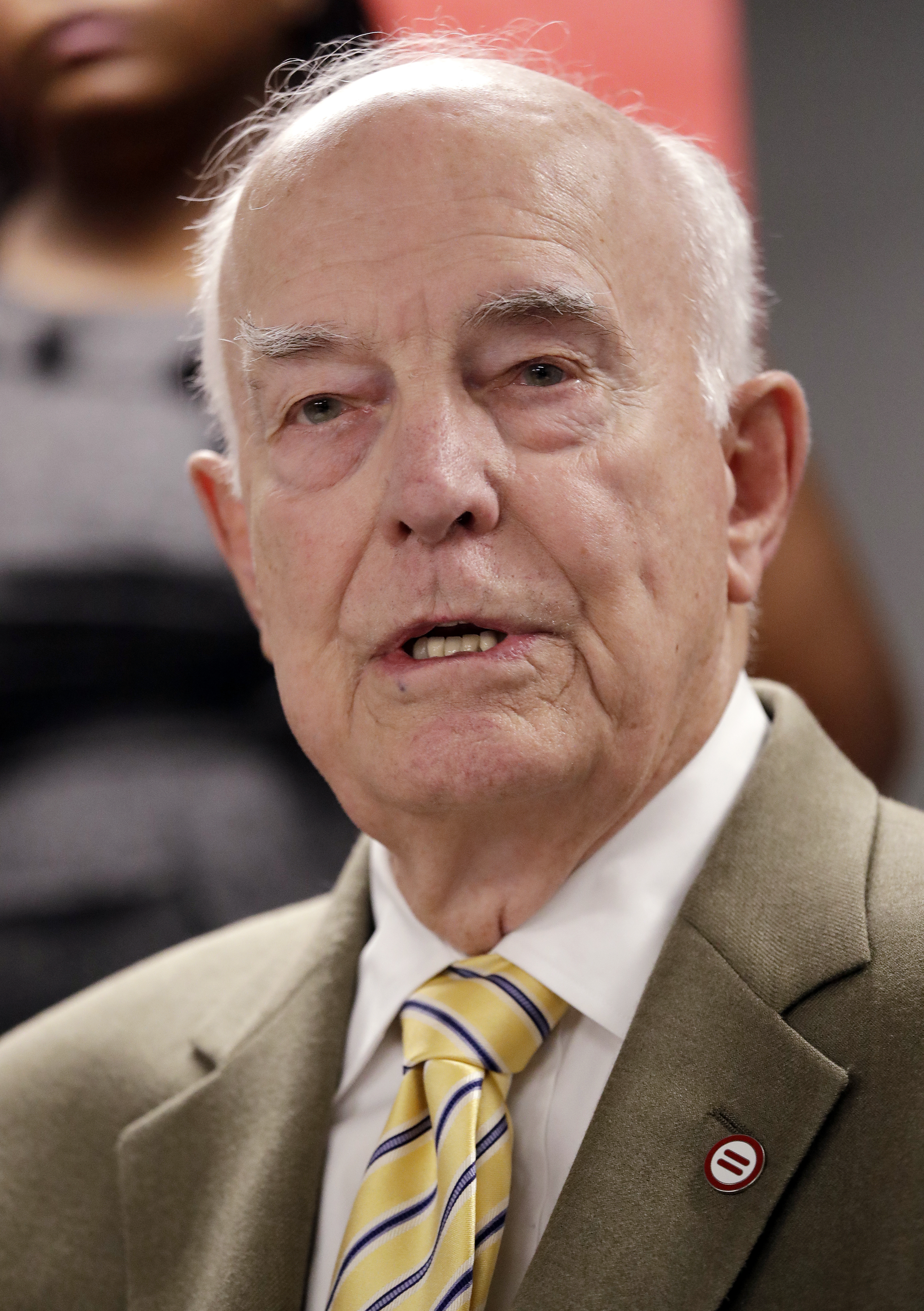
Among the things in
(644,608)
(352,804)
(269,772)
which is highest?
(644,608)

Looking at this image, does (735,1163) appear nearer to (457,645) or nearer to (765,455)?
(457,645)

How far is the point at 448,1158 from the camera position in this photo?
1438 mm

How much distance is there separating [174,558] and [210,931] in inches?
25.3

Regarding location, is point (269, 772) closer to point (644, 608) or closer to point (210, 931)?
point (210, 931)

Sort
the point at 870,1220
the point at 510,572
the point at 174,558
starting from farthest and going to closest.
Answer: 1. the point at 174,558
2. the point at 510,572
3. the point at 870,1220

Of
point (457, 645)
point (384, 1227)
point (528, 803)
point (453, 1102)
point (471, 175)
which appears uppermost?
point (471, 175)

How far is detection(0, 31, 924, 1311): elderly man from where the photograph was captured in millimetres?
1345

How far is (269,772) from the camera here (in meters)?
2.32

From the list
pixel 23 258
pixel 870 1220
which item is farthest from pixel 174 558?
pixel 870 1220

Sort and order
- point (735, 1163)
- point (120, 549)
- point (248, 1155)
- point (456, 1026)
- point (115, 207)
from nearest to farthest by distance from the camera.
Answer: point (735, 1163) < point (456, 1026) < point (248, 1155) < point (120, 549) < point (115, 207)

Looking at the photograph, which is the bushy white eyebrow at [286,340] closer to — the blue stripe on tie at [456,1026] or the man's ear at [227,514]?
the man's ear at [227,514]

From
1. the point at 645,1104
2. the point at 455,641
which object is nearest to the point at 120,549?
the point at 455,641

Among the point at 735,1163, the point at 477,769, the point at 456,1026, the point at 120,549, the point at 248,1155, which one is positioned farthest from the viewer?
the point at 120,549

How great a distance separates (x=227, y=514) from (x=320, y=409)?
37 cm
